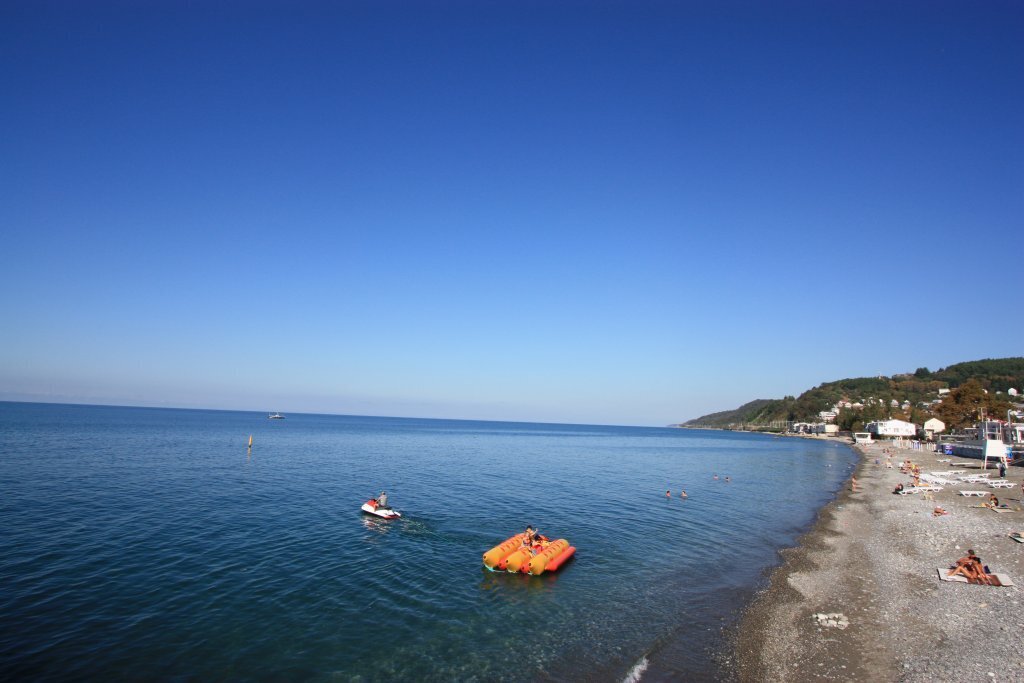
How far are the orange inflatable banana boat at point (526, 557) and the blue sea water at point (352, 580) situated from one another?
1.79 ft

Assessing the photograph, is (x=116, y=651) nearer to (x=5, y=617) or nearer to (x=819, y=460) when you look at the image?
(x=5, y=617)

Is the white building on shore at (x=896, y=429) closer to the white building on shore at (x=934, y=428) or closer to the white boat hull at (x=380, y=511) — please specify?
the white building on shore at (x=934, y=428)

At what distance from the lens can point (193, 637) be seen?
16.3 metres

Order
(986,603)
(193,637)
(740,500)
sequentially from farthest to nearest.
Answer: (740,500) → (986,603) → (193,637)

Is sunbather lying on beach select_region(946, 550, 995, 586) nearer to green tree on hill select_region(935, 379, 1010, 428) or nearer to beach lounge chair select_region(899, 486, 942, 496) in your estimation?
beach lounge chair select_region(899, 486, 942, 496)

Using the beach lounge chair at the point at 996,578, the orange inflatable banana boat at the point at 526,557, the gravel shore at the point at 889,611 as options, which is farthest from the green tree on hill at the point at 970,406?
the orange inflatable banana boat at the point at 526,557

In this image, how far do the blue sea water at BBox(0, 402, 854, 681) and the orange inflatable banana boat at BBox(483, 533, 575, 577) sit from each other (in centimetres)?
54

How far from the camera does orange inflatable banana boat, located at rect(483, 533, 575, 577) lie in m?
23.7

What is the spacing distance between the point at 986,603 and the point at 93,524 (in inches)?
1645

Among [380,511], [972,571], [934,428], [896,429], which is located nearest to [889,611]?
[972,571]

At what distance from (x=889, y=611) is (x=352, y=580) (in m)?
20.7

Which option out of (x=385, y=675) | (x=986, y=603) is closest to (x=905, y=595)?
(x=986, y=603)

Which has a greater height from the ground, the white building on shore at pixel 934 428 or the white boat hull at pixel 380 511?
the white building on shore at pixel 934 428

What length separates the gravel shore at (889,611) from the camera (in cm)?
1459
